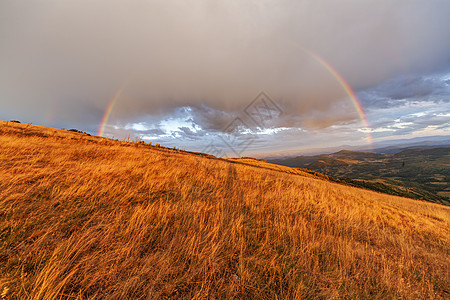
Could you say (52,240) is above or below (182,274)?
above

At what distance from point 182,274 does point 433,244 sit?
7.27 meters

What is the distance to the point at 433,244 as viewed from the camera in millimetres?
4676

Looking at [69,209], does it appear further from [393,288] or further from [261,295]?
[393,288]

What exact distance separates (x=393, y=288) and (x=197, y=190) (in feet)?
15.8

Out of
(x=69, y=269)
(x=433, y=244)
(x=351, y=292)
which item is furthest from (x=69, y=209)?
(x=433, y=244)

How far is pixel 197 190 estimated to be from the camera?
220 inches

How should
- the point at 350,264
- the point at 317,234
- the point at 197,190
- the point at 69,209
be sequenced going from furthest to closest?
the point at 197,190
the point at 317,234
the point at 69,209
the point at 350,264

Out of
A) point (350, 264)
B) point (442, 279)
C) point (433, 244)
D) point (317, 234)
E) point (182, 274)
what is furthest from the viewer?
point (433, 244)

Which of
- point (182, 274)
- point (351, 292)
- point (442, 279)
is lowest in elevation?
point (442, 279)

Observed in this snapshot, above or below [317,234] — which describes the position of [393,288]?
below

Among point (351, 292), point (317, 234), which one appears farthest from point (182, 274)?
point (317, 234)

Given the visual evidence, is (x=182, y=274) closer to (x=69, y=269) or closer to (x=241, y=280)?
(x=241, y=280)

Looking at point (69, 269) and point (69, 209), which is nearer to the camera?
point (69, 269)

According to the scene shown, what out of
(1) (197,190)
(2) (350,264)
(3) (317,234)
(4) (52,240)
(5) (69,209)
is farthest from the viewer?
(1) (197,190)
